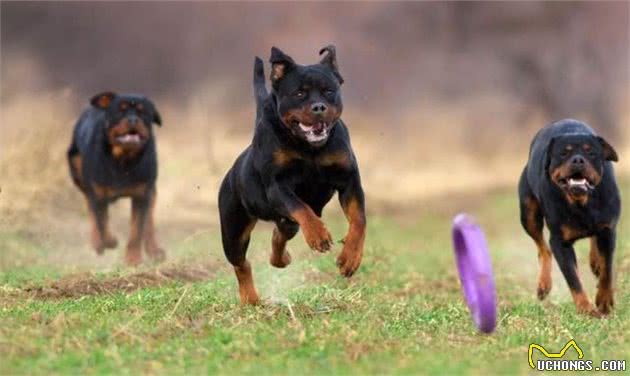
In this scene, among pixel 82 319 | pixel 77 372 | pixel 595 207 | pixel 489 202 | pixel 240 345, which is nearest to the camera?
pixel 77 372

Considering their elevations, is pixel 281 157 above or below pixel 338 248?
above

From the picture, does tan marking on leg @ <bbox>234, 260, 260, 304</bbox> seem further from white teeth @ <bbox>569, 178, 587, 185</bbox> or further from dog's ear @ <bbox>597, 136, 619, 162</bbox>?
dog's ear @ <bbox>597, 136, 619, 162</bbox>

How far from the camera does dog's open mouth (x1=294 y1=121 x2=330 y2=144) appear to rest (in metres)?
7.93

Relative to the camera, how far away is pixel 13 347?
677 cm

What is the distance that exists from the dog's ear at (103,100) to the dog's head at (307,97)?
17.8ft

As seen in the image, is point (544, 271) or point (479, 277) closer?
point (479, 277)

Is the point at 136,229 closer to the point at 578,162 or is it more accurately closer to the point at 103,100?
the point at 103,100

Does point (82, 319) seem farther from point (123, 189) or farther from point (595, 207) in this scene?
point (123, 189)

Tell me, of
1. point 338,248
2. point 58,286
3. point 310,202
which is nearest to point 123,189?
point 338,248

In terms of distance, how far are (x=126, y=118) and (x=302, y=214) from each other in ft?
19.7

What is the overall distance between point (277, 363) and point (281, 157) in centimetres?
187

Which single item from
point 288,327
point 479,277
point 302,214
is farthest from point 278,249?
point 479,277

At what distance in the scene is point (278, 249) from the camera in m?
9.23

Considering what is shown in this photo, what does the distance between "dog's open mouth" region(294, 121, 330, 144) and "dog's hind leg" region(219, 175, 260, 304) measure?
115cm
